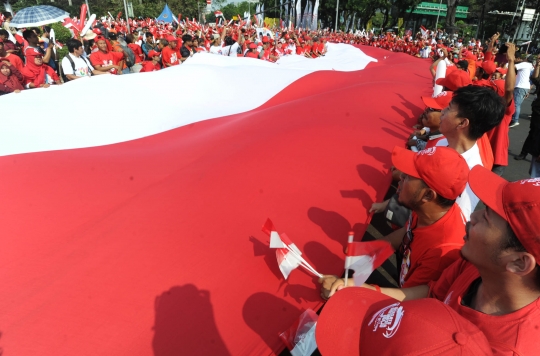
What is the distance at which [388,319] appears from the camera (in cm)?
64

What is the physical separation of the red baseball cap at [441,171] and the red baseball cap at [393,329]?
585 millimetres

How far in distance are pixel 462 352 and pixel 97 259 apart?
4.41 ft

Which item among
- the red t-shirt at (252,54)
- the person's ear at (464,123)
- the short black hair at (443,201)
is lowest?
the red t-shirt at (252,54)

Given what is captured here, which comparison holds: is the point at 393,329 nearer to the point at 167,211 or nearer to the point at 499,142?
the point at 167,211

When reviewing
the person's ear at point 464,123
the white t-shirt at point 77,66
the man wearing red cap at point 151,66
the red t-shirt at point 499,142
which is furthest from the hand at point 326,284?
the man wearing red cap at point 151,66

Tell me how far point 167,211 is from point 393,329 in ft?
4.14

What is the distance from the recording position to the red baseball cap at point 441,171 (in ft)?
3.93

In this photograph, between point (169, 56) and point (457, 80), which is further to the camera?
point (169, 56)

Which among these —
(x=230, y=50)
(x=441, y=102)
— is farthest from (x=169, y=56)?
(x=441, y=102)

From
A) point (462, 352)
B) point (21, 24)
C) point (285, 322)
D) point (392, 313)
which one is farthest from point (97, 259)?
point (21, 24)

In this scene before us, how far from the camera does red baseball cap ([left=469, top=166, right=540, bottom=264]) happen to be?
66 centimetres

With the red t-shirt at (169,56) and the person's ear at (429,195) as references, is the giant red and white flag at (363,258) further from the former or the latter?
the red t-shirt at (169,56)

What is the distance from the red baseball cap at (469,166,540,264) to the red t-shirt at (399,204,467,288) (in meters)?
0.48

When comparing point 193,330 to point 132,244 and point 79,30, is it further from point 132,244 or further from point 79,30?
point 79,30
